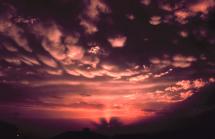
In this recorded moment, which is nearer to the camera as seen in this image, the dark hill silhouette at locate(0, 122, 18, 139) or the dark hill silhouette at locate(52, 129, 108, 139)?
the dark hill silhouette at locate(52, 129, 108, 139)

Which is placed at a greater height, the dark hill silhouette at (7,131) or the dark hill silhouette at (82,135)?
the dark hill silhouette at (7,131)

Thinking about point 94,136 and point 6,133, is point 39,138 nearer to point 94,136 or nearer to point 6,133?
point 6,133

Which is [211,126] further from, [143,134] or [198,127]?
[143,134]

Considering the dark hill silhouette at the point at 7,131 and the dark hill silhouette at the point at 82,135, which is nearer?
the dark hill silhouette at the point at 82,135

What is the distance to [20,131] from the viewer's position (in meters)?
65.2

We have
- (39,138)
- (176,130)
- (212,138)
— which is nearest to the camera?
(212,138)

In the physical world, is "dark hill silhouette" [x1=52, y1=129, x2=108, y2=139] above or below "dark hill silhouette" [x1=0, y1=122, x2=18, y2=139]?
→ below

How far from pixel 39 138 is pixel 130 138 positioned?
78288 mm

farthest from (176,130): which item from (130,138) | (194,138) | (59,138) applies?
(59,138)

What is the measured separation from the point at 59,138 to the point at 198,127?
24.5 m

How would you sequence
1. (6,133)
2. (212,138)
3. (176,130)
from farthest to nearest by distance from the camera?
(6,133) < (176,130) < (212,138)

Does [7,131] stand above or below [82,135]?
above

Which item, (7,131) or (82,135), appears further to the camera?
(7,131)

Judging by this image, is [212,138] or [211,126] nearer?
[212,138]
